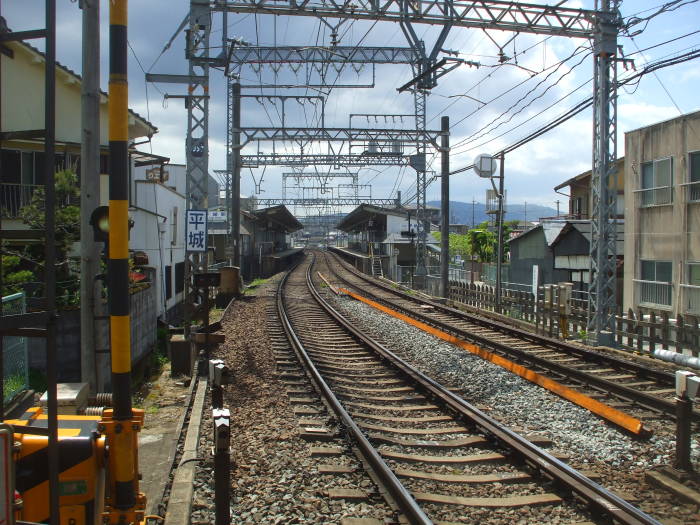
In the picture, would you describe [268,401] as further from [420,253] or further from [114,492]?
[420,253]

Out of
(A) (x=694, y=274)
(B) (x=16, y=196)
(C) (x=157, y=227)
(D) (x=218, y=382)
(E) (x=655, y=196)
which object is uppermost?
(E) (x=655, y=196)

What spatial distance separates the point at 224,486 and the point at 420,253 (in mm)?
23718

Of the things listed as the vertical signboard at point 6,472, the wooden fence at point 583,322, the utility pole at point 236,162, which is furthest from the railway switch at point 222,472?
the utility pole at point 236,162

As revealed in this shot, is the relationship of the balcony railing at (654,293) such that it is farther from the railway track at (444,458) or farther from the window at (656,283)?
the railway track at (444,458)

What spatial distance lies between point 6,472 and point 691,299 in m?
16.2

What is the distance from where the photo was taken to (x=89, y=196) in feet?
18.2

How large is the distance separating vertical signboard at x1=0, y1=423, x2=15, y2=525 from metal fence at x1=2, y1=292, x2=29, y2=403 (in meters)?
5.35

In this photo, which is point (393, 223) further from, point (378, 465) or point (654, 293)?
point (378, 465)

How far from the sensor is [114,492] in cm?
280

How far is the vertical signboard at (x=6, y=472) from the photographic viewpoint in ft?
6.70

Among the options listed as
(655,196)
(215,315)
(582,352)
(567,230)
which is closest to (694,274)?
(655,196)

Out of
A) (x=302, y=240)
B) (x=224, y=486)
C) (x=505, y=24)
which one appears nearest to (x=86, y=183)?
(x=224, y=486)

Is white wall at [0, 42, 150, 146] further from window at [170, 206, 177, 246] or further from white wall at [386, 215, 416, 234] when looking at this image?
white wall at [386, 215, 416, 234]

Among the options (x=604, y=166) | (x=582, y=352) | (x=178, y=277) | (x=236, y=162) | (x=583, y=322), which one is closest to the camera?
(x=582, y=352)
